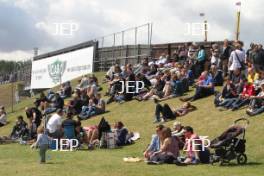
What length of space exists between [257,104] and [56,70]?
106ft

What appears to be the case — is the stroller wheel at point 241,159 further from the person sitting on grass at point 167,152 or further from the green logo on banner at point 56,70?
the green logo on banner at point 56,70

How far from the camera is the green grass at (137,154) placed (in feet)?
53.8

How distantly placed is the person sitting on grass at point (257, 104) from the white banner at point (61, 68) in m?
26.6

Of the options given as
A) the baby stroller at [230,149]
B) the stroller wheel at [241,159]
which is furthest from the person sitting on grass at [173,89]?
the stroller wheel at [241,159]

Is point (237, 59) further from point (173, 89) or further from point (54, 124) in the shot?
point (54, 124)

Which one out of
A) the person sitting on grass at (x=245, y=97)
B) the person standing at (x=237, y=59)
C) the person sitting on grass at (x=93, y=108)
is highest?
the person standing at (x=237, y=59)

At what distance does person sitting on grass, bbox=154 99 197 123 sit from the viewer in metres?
27.2

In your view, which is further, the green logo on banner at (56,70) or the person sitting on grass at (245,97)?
the green logo on banner at (56,70)

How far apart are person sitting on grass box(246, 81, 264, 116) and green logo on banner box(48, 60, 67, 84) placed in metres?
30.1

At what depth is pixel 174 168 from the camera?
17094mm

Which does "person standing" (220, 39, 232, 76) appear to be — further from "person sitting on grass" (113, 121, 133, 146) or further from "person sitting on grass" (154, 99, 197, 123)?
"person sitting on grass" (113, 121, 133, 146)

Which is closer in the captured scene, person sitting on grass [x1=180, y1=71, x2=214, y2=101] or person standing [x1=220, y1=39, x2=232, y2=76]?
person sitting on grass [x1=180, y1=71, x2=214, y2=101]

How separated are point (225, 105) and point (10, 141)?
33.6 feet

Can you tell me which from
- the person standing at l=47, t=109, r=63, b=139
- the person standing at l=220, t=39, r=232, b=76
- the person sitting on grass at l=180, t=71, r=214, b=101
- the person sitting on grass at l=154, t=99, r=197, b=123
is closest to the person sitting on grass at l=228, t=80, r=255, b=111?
the person sitting on grass at l=154, t=99, r=197, b=123
